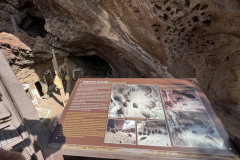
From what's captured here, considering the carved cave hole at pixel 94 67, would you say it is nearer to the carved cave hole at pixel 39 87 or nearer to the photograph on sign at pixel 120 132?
the carved cave hole at pixel 39 87

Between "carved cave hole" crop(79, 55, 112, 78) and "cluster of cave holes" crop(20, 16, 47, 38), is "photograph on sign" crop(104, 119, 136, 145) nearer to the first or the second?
"carved cave hole" crop(79, 55, 112, 78)

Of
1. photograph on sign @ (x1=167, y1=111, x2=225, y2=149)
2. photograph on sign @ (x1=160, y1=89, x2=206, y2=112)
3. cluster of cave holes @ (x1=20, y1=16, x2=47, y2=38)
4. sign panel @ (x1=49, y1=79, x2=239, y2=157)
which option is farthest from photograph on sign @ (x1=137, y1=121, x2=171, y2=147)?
cluster of cave holes @ (x1=20, y1=16, x2=47, y2=38)

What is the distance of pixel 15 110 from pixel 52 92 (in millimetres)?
3939

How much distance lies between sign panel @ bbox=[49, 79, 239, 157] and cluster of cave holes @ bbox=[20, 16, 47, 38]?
5.26 metres

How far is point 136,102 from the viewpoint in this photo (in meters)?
2.23

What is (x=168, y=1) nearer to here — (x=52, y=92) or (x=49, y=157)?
(x=49, y=157)

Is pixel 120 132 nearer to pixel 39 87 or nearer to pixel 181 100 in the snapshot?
pixel 181 100

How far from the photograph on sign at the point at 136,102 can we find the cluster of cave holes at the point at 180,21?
162cm

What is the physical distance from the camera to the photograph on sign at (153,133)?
171 cm

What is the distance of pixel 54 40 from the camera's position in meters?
4.66

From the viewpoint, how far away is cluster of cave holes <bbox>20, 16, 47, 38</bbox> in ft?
19.1

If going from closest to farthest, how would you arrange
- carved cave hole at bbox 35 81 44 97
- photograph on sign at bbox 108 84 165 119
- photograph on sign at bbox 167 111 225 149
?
photograph on sign at bbox 167 111 225 149, photograph on sign at bbox 108 84 165 119, carved cave hole at bbox 35 81 44 97

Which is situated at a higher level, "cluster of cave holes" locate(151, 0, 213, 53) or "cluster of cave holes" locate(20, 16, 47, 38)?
"cluster of cave holes" locate(20, 16, 47, 38)

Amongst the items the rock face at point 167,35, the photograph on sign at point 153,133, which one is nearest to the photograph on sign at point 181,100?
the photograph on sign at point 153,133
